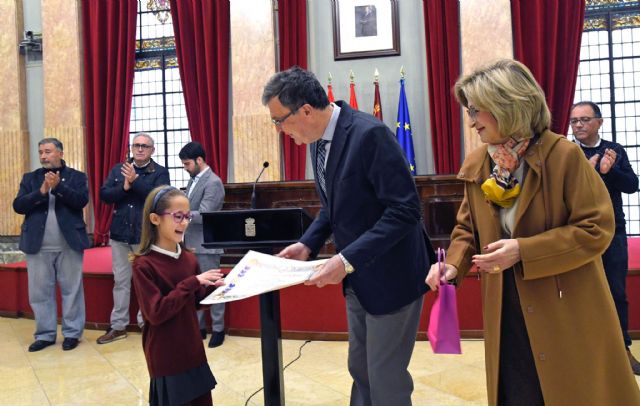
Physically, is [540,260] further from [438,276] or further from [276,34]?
[276,34]

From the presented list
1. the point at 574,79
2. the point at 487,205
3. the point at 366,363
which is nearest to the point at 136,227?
the point at 366,363

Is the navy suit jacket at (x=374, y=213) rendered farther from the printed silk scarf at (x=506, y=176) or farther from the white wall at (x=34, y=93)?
the white wall at (x=34, y=93)

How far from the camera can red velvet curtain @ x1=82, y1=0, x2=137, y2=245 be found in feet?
26.5

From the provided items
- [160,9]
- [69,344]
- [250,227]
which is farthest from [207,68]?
[250,227]

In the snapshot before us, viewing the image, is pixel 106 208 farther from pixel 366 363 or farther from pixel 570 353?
pixel 570 353

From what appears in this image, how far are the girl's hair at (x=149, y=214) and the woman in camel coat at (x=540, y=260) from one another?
47.0 inches

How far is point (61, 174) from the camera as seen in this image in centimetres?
461

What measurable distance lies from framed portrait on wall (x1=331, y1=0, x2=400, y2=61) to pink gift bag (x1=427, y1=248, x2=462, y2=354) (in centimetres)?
655

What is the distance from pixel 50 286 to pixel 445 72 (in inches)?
207

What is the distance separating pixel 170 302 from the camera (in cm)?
214

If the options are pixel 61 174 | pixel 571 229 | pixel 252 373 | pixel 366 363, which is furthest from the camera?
pixel 61 174

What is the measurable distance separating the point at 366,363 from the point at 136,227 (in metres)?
3.04

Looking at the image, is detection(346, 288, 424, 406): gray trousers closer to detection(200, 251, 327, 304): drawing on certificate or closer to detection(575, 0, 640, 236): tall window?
detection(200, 251, 327, 304): drawing on certificate

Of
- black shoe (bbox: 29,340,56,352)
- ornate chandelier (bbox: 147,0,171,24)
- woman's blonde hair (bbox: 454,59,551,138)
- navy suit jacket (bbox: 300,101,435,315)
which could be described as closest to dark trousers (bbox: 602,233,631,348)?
navy suit jacket (bbox: 300,101,435,315)
